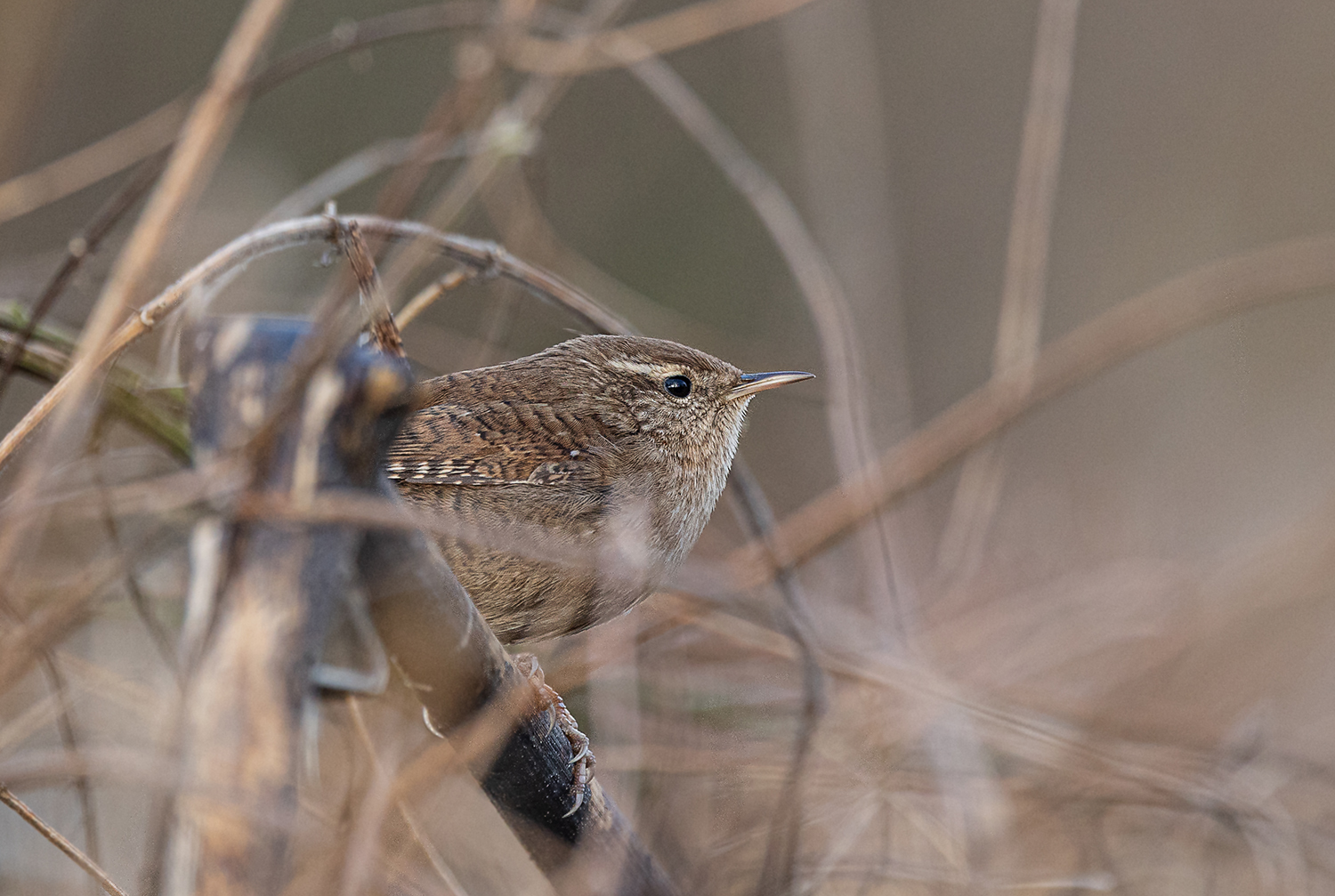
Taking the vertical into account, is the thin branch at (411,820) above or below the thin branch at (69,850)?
above

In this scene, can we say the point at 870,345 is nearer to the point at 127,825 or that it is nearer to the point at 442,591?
the point at 127,825

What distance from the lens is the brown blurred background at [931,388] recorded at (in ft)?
9.54

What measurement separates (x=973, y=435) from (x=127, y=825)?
2.40 meters

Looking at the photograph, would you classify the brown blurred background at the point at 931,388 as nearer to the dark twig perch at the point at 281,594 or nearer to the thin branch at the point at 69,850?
the dark twig perch at the point at 281,594

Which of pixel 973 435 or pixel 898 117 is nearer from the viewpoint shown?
pixel 973 435

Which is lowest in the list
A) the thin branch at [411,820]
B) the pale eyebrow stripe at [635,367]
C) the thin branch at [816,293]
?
the thin branch at [411,820]

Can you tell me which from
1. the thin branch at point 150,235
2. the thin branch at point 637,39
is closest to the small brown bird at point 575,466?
the thin branch at point 150,235

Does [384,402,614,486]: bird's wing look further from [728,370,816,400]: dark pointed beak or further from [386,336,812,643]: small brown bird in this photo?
[728,370,816,400]: dark pointed beak

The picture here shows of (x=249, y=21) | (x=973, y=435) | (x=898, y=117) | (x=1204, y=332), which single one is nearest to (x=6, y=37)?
(x=249, y=21)

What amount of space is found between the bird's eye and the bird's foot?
736 millimetres

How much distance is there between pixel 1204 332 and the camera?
324 inches

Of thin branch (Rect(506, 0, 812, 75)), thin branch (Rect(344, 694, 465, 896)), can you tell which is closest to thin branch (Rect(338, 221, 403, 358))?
thin branch (Rect(344, 694, 465, 896))

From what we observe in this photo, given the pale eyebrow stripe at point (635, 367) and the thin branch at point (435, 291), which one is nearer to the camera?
the thin branch at point (435, 291)

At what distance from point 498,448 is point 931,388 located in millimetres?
6719
